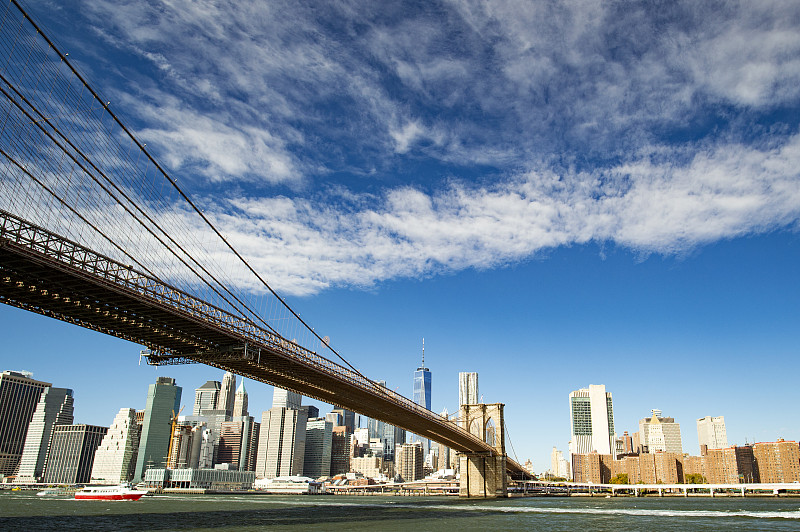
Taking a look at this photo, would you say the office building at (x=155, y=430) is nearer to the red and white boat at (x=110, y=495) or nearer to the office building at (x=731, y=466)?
the red and white boat at (x=110, y=495)

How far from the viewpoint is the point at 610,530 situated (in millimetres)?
35531

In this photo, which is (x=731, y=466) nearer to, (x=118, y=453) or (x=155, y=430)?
(x=155, y=430)

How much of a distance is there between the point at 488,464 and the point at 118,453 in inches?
5975

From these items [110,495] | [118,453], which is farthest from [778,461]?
[118,453]

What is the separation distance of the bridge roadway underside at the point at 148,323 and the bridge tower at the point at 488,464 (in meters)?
31.5

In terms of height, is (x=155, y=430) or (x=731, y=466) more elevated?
(x=155, y=430)

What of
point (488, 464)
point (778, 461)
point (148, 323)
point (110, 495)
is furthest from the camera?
point (778, 461)

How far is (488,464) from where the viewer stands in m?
80.9

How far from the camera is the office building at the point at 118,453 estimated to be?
183938 mm

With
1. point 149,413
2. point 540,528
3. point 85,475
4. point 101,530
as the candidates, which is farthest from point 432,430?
point 85,475

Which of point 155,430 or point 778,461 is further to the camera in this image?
point 155,430

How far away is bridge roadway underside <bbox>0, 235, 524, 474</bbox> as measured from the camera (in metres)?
25.8

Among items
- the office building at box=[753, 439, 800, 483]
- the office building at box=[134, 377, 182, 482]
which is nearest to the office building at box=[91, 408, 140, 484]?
the office building at box=[134, 377, 182, 482]

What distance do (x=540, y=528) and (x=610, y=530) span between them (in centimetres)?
417
